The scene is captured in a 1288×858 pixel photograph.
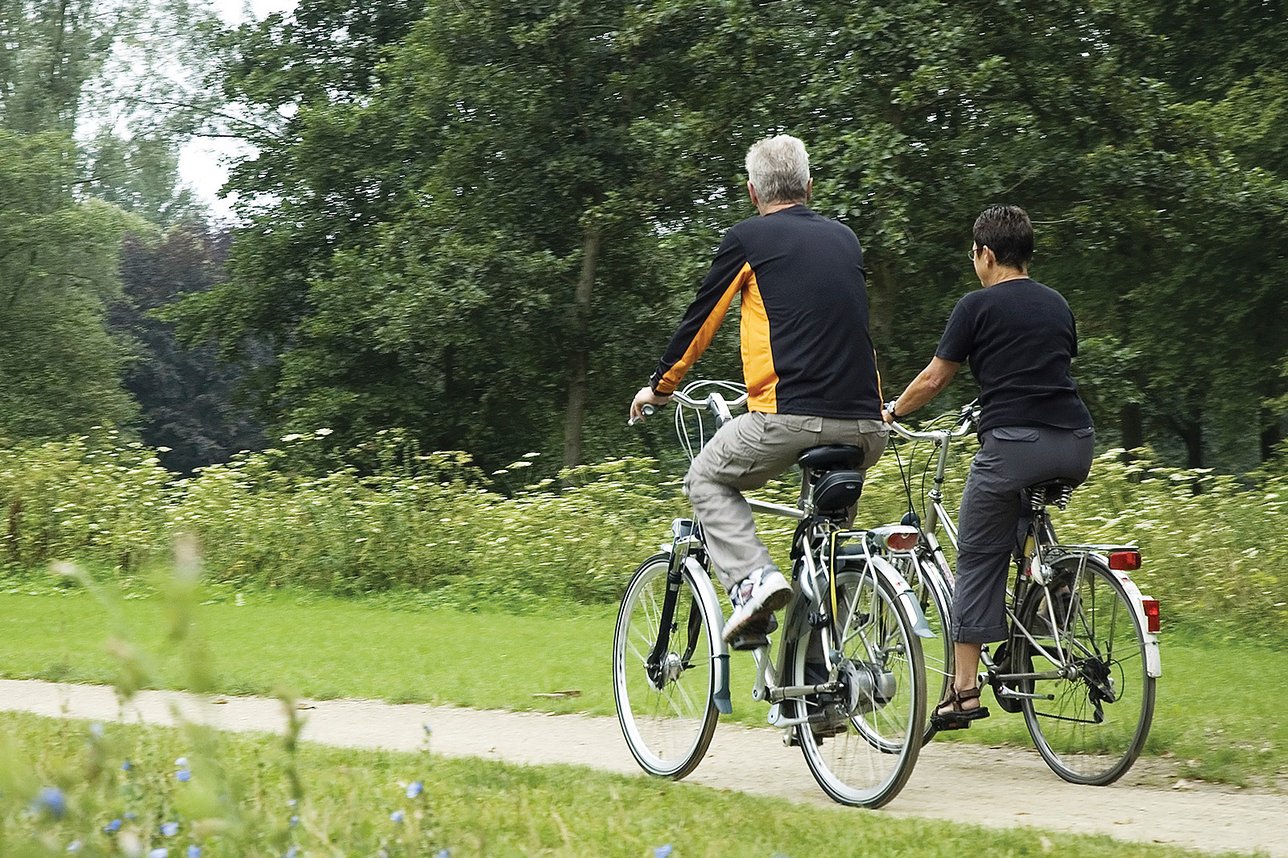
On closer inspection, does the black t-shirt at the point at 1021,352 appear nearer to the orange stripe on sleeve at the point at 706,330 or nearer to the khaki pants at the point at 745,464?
the khaki pants at the point at 745,464

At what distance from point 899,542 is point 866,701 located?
0.54 metres

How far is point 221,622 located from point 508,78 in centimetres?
1466

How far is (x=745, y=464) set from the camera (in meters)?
5.12

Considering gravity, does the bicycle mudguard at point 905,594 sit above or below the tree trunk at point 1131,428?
below

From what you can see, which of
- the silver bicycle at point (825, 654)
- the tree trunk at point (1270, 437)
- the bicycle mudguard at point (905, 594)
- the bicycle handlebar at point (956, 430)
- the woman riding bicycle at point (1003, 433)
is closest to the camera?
the bicycle mudguard at point (905, 594)

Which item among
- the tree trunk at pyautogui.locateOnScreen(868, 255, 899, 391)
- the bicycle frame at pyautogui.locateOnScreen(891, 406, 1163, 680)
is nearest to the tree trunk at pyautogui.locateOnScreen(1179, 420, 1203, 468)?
the tree trunk at pyautogui.locateOnScreen(868, 255, 899, 391)

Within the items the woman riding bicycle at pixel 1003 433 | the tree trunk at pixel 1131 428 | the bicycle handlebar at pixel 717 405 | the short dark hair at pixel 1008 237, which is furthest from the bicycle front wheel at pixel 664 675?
the tree trunk at pixel 1131 428

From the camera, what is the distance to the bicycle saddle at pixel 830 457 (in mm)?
4992

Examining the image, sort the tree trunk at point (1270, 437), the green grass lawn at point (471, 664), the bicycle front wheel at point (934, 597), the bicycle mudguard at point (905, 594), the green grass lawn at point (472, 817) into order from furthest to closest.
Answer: the tree trunk at point (1270, 437)
the green grass lawn at point (471, 664)
the bicycle front wheel at point (934, 597)
the bicycle mudguard at point (905, 594)
the green grass lawn at point (472, 817)

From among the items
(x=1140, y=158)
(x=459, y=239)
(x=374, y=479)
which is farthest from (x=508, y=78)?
(x=374, y=479)

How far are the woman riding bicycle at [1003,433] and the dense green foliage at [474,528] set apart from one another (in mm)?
4607

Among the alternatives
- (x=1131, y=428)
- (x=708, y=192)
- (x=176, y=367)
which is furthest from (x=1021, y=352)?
(x=176, y=367)

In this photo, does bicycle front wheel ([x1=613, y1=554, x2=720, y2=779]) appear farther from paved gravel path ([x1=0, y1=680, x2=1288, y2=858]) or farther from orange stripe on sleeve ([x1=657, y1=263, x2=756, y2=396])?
orange stripe on sleeve ([x1=657, y1=263, x2=756, y2=396])

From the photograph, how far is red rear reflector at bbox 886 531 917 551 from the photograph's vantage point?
16.1 ft
